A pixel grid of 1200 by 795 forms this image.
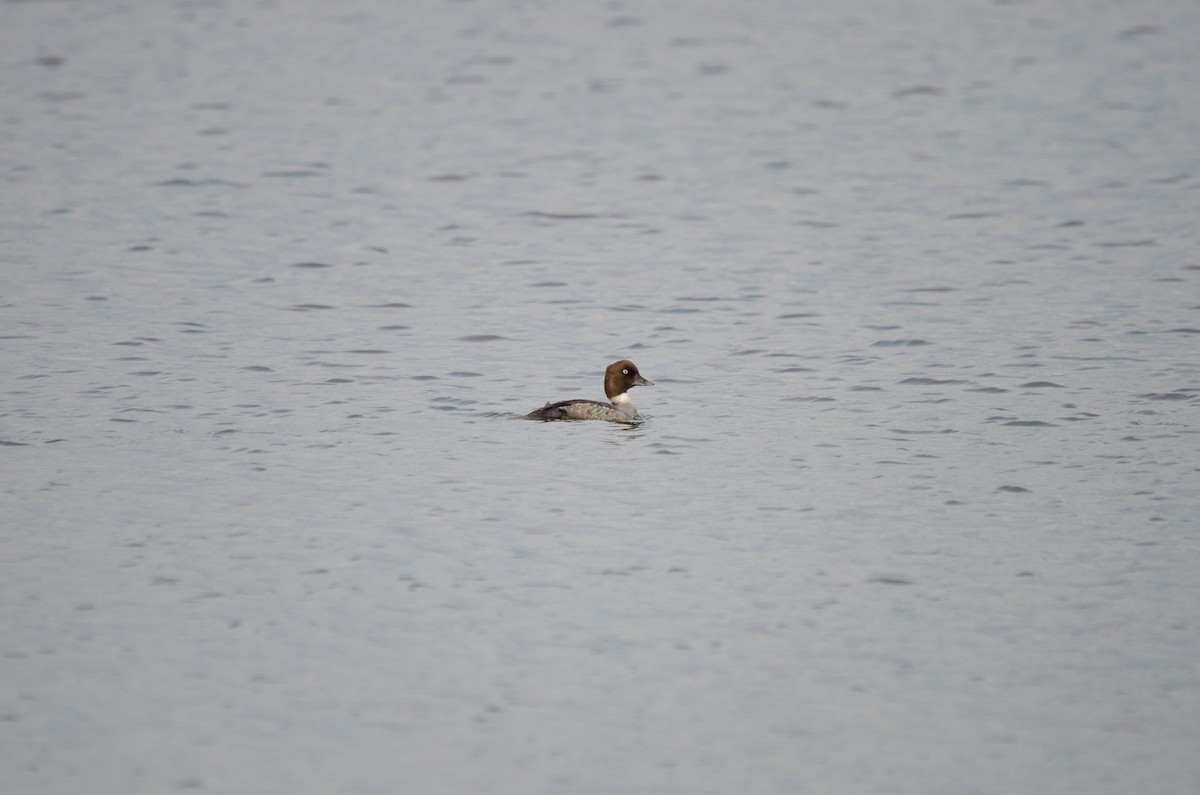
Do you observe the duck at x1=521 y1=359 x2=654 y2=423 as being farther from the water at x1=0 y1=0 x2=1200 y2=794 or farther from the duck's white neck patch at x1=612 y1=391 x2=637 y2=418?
the water at x1=0 y1=0 x2=1200 y2=794

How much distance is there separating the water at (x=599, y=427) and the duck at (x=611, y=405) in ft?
0.63

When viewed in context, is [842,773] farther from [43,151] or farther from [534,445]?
[43,151]

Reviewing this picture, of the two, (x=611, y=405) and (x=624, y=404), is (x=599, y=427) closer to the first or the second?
(x=611, y=405)

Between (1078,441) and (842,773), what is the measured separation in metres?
8.17

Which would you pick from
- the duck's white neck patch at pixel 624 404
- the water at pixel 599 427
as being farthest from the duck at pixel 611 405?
the water at pixel 599 427

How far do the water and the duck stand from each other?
0.63ft

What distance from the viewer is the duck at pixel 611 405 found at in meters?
18.7

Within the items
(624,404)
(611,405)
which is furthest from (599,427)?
(624,404)

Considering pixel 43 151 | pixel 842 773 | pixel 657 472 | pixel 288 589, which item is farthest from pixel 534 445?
pixel 43 151

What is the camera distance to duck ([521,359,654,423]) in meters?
18.7

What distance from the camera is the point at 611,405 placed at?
63.1 feet

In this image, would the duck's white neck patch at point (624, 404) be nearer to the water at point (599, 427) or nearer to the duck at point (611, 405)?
the duck at point (611, 405)

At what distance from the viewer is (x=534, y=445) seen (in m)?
17.8

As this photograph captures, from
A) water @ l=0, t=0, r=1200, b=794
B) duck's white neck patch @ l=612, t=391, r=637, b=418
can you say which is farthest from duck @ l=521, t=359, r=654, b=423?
water @ l=0, t=0, r=1200, b=794
